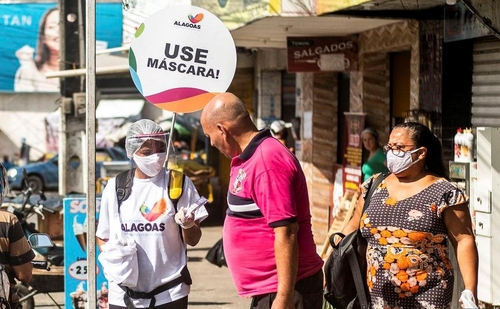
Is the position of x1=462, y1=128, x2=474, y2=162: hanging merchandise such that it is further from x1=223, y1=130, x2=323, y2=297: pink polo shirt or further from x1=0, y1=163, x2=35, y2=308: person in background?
x1=0, y1=163, x2=35, y2=308: person in background

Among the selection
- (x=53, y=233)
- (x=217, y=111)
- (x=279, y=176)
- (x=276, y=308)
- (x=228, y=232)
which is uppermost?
(x=217, y=111)

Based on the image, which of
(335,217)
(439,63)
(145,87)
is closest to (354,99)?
(335,217)

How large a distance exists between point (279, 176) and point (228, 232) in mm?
462

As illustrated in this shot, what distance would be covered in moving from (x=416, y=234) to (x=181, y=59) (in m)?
1.94

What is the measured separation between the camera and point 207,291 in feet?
35.9

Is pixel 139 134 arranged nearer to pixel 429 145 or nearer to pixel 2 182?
pixel 2 182

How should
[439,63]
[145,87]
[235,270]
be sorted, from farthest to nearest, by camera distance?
[439,63] < [145,87] < [235,270]

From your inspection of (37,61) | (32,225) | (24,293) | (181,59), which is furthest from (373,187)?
(37,61)

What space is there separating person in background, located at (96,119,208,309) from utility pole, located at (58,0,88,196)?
23.9 feet

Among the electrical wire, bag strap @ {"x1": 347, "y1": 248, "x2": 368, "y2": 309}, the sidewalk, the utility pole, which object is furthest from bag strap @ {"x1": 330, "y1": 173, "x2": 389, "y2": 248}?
the utility pole

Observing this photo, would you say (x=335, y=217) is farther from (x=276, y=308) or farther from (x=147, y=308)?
(x=276, y=308)

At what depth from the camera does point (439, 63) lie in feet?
31.9

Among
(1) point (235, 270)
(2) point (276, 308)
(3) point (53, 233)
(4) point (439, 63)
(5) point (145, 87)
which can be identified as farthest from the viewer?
(3) point (53, 233)

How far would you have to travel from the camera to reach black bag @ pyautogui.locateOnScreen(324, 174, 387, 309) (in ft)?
16.6
